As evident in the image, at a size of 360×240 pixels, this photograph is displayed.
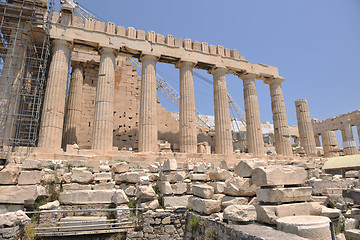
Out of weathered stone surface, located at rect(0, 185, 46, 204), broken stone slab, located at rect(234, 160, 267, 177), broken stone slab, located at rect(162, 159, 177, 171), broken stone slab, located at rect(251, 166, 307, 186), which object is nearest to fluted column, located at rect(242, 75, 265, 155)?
broken stone slab, located at rect(162, 159, 177, 171)

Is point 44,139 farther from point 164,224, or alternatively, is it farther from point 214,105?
point 214,105

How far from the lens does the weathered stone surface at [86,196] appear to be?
8.31 metres

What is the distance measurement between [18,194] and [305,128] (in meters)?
24.6

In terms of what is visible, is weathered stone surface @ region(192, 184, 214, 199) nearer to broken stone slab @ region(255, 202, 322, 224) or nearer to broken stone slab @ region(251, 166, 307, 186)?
broken stone slab @ region(251, 166, 307, 186)

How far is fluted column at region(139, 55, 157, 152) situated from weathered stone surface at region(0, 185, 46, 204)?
978 cm

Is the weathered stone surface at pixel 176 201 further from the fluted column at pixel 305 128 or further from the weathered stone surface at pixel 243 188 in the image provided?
the fluted column at pixel 305 128

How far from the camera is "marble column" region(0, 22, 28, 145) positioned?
14797 mm

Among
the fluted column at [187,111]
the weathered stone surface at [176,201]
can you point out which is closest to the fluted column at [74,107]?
the fluted column at [187,111]

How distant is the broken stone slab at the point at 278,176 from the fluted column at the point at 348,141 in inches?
1129

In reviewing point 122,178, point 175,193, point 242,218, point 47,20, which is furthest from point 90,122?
point 242,218

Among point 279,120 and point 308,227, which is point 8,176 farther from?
point 279,120

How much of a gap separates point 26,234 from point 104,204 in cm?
244

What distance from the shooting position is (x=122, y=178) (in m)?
9.55

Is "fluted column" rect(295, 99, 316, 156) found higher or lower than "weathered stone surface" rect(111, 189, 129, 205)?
higher
